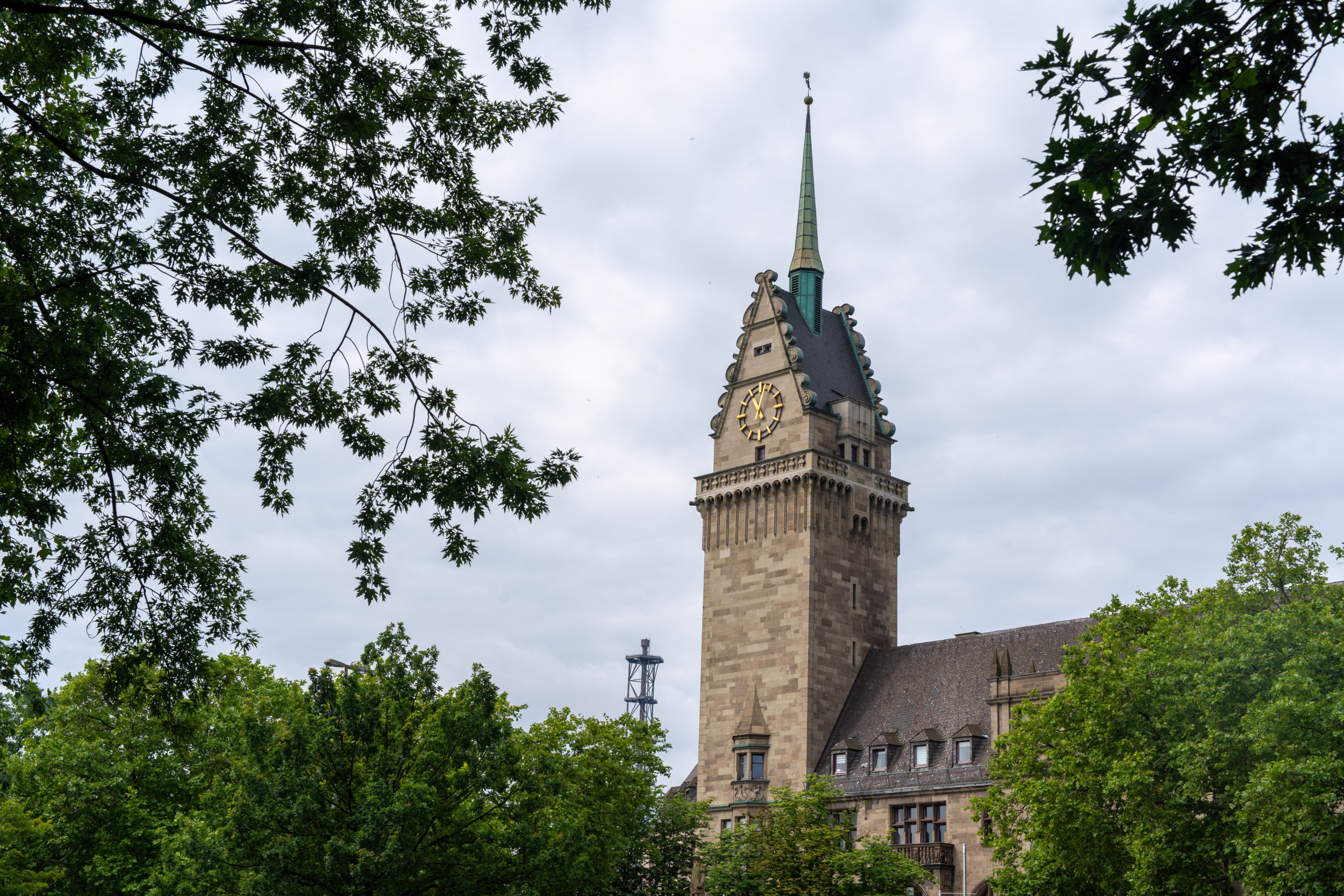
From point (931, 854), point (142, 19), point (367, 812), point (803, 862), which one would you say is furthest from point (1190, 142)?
point (931, 854)

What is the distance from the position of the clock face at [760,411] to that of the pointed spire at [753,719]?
545 inches

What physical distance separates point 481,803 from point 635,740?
16726 millimetres

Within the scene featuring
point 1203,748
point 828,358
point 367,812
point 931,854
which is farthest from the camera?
point 828,358

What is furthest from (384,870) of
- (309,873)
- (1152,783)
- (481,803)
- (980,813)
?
(980,813)

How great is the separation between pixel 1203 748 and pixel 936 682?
32.2 m

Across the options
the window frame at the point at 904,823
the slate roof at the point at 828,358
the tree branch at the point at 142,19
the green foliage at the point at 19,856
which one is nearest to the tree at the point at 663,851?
the window frame at the point at 904,823

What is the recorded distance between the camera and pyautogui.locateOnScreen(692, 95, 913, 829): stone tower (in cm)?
7012

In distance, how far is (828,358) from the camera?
3093 inches

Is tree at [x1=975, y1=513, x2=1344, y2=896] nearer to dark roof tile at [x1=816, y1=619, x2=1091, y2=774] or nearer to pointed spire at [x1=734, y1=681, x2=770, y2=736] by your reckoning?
dark roof tile at [x1=816, y1=619, x2=1091, y2=774]

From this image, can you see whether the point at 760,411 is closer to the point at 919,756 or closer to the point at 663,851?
the point at 919,756

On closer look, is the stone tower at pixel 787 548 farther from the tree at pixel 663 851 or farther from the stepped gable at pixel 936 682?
the tree at pixel 663 851

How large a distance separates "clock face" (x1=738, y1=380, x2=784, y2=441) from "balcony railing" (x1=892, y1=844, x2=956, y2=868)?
2403cm

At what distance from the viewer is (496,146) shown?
2069 cm

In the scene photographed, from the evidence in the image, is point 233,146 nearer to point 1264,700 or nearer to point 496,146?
point 496,146
